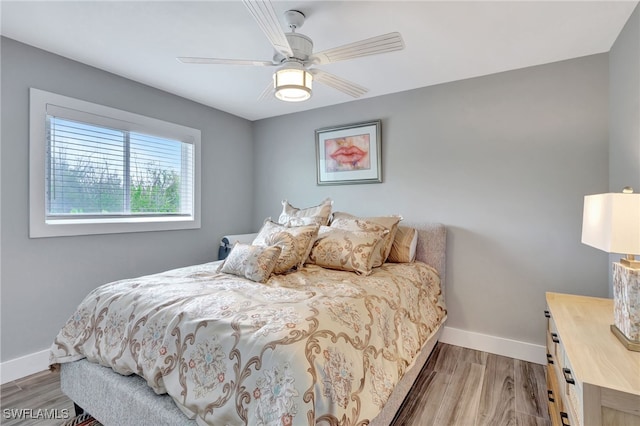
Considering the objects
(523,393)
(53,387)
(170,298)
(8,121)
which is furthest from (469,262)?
(8,121)

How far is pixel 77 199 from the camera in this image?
8.28 ft

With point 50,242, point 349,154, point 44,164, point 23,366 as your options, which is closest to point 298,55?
point 349,154

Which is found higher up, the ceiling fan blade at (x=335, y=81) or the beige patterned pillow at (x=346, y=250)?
the ceiling fan blade at (x=335, y=81)

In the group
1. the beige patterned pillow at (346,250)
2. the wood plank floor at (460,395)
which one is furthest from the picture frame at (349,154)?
the wood plank floor at (460,395)

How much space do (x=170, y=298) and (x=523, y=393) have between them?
7.70ft

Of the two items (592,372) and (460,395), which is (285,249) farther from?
(592,372)

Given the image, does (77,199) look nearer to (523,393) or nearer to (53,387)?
(53,387)

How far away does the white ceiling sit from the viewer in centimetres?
177

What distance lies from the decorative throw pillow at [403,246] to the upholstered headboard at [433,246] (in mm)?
106

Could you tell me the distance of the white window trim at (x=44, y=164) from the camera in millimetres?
2246

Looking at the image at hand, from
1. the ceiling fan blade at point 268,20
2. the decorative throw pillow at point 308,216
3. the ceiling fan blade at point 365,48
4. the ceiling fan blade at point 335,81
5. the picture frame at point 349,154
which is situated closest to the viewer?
the ceiling fan blade at point 268,20

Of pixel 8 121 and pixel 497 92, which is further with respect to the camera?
pixel 497 92

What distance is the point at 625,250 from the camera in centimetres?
122

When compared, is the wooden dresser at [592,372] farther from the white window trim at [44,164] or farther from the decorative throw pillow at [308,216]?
the white window trim at [44,164]
